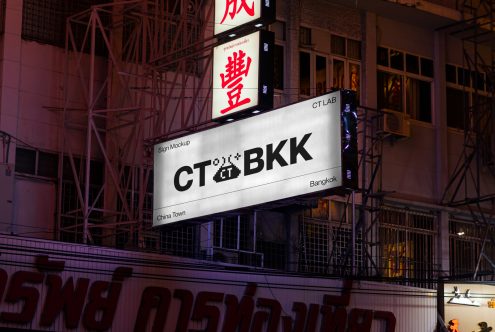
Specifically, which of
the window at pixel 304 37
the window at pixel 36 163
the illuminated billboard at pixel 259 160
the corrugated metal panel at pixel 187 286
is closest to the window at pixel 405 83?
the window at pixel 304 37

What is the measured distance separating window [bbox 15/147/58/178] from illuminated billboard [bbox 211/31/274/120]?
17.1 feet

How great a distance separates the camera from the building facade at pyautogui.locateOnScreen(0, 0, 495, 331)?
26578 mm

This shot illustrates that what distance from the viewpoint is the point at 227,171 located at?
2352cm

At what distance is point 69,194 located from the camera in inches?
1101

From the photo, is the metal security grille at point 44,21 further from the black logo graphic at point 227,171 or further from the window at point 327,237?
the window at point 327,237

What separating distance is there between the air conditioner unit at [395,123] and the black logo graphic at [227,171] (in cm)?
970

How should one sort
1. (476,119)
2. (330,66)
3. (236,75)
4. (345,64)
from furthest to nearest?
(476,119), (345,64), (330,66), (236,75)

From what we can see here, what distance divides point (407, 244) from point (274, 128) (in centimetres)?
1173

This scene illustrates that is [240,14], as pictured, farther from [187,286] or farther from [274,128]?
[187,286]

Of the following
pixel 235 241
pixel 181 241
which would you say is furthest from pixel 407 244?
pixel 181 241

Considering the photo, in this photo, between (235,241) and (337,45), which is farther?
(337,45)

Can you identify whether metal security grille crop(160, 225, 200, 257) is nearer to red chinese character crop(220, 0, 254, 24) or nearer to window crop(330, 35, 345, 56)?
red chinese character crop(220, 0, 254, 24)

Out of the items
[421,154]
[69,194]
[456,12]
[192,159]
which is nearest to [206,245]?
[69,194]

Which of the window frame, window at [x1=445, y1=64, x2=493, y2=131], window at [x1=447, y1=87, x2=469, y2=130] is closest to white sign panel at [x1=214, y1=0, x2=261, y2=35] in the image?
the window frame
